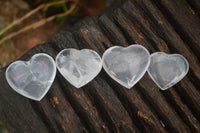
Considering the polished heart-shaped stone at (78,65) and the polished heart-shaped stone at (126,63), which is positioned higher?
the polished heart-shaped stone at (78,65)

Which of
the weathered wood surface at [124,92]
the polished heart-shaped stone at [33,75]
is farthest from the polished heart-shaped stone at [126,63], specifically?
the polished heart-shaped stone at [33,75]

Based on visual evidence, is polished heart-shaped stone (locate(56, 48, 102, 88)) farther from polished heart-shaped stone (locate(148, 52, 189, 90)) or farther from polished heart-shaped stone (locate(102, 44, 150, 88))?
polished heart-shaped stone (locate(148, 52, 189, 90))

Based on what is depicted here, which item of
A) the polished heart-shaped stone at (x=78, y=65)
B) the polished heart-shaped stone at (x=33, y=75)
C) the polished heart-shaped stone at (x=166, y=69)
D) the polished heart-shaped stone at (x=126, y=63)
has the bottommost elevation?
the polished heart-shaped stone at (x=166, y=69)

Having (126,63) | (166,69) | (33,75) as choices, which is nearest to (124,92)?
(126,63)

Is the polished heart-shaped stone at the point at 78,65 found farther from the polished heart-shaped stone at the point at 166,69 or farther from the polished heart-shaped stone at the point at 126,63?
the polished heart-shaped stone at the point at 166,69

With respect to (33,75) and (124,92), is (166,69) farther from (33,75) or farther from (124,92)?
(33,75)
